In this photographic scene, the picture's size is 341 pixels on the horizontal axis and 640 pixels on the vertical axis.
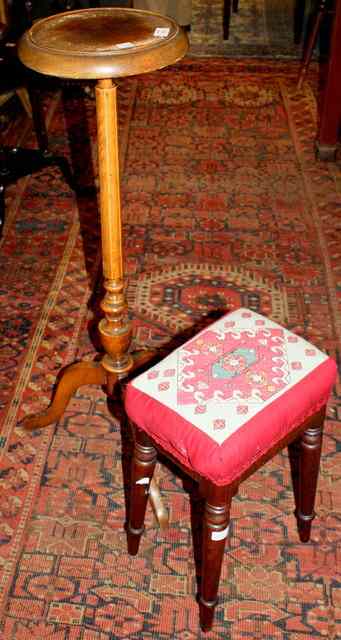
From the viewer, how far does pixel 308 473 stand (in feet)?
5.89

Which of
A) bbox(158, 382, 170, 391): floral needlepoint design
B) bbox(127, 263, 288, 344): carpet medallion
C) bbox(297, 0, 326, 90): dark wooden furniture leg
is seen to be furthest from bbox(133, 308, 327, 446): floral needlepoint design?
bbox(297, 0, 326, 90): dark wooden furniture leg

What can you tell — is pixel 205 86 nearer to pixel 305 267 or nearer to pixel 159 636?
pixel 305 267

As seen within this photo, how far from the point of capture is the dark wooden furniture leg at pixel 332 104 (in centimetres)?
336

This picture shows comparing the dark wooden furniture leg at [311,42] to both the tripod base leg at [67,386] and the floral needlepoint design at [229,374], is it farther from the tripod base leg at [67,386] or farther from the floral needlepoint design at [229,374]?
the floral needlepoint design at [229,374]

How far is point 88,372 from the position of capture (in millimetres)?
2213

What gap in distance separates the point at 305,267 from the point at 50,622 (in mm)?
1688

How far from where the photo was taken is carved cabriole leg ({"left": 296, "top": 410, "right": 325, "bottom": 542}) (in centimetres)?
173

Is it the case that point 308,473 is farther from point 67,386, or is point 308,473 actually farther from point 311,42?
point 311,42

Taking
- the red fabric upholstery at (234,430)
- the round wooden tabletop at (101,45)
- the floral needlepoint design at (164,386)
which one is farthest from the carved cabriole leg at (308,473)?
the round wooden tabletop at (101,45)

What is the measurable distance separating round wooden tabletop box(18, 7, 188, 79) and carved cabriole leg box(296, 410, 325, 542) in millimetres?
844

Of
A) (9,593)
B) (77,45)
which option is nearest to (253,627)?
(9,593)

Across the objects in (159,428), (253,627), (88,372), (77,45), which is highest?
(77,45)

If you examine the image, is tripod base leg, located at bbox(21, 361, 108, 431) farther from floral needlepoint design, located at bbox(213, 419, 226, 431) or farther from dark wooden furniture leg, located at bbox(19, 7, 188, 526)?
floral needlepoint design, located at bbox(213, 419, 226, 431)

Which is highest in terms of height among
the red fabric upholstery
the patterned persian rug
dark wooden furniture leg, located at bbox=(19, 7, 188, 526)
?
dark wooden furniture leg, located at bbox=(19, 7, 188, 526)
